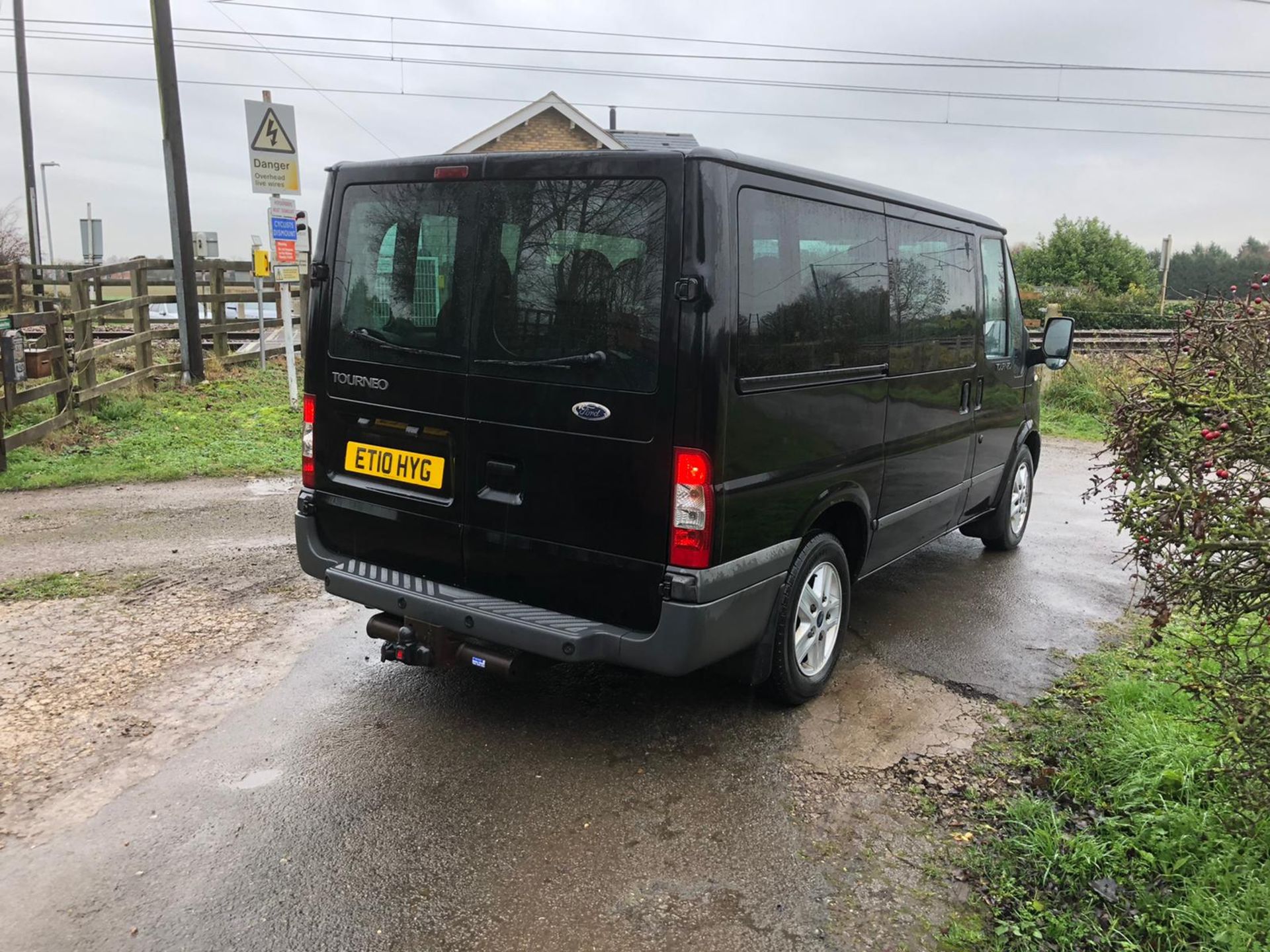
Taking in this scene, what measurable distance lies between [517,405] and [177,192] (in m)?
10.9

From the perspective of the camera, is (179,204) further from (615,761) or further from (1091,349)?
(1091,349)

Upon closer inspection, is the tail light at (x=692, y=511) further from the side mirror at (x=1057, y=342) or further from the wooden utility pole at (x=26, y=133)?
the wooden utility pole at (x=26, y=133)

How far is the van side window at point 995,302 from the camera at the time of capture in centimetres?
570

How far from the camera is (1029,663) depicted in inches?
190

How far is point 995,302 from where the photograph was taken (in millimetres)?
5859

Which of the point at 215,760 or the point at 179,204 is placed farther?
the point at 179,204

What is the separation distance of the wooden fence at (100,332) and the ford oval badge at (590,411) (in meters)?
5.61

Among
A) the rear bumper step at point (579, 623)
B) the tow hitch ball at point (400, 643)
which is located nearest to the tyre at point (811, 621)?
the rear bumper step at point (579, 623)

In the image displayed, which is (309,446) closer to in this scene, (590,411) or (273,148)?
(590,411)

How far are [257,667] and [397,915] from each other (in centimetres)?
209

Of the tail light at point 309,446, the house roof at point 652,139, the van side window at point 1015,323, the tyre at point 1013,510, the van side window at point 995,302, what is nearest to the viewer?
the tail light at point 309,446

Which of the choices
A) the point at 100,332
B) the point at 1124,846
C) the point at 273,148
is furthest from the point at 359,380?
the point at 100,332

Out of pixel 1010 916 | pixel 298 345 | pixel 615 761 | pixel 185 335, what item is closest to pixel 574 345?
pixel 615 761

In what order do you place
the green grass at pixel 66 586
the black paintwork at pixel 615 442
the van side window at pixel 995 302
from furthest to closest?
the van side window at pixel 995 302 < the green grass at pixel 66 586 < the black paintwork at pixel 615 442
